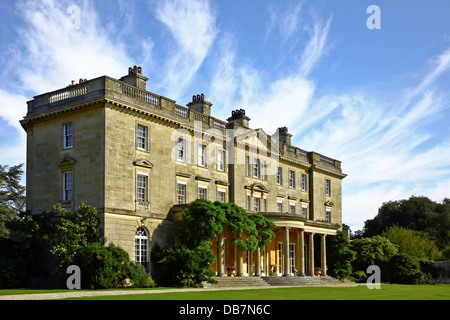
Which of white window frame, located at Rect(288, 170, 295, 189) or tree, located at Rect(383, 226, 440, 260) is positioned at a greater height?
white window frame, located at Rect(288, 170, 295, 189)

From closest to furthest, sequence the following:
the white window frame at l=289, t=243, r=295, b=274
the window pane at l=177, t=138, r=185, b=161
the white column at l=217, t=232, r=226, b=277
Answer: the white column at l=217, t=232, r=226, b=277 → the window pane at l=177, t=138, r=185, b=161 → the white window frame at l=289, t=243, r=295, b=274

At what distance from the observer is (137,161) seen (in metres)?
32.0

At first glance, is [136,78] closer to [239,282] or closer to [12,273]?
[12,273]

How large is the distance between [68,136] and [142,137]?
13.7 ft

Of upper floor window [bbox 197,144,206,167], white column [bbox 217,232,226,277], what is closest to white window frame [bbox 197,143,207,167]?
upper floor window [bbox 197,144,206,167]

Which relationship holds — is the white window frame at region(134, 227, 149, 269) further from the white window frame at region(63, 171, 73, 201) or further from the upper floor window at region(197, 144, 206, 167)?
the upper floor window at region(197, 144, 206, 167)

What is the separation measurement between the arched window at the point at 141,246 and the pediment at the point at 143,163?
3.53m

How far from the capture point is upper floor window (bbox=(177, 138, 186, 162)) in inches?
1381

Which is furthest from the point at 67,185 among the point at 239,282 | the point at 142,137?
the point at 239,282

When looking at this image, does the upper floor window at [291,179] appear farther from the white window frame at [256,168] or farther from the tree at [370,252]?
the tree at [370,252]

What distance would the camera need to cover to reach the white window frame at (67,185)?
31.7 meters

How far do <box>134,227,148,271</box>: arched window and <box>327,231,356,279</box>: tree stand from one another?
18719mm
